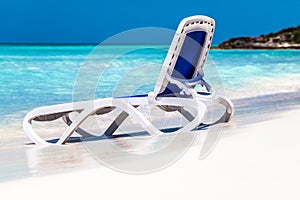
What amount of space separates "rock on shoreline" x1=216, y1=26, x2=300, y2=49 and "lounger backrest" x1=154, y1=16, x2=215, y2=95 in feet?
A: 231

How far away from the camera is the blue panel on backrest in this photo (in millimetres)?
5168

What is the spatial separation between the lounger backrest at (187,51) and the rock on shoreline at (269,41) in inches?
2778

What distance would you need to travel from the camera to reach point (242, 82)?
45.7ft

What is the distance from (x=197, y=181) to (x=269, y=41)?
75.4m

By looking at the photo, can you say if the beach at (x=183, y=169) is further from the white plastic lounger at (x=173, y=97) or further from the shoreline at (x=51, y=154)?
the white plastic lounger at (x=173, y=97)

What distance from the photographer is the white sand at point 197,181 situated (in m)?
2.97

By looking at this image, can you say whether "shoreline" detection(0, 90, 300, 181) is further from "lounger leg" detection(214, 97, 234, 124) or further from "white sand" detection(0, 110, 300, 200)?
"white sand" detection(0, 110, 300, 200)

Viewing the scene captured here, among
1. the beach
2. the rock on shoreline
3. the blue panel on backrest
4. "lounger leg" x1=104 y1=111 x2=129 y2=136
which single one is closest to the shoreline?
the beach

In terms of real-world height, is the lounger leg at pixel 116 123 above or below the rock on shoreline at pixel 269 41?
below

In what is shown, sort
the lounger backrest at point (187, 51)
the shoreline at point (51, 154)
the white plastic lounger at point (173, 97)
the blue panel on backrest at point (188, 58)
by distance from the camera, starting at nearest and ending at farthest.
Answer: the shoreline at point (51, 154) → the white plastic lounger at point (173, 97) → the lounger backrest at point (187, 51) → the blue panel on backrest at point (188, 58)

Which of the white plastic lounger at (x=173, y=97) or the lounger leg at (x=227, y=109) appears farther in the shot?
the lounger leg at (x=227, y=109)

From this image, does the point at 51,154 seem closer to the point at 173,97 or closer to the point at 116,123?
the point at 116,123

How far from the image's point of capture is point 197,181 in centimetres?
322

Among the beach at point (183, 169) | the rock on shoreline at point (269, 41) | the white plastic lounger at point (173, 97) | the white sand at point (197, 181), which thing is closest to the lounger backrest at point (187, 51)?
the white plastic lounger at point (173, 97)
